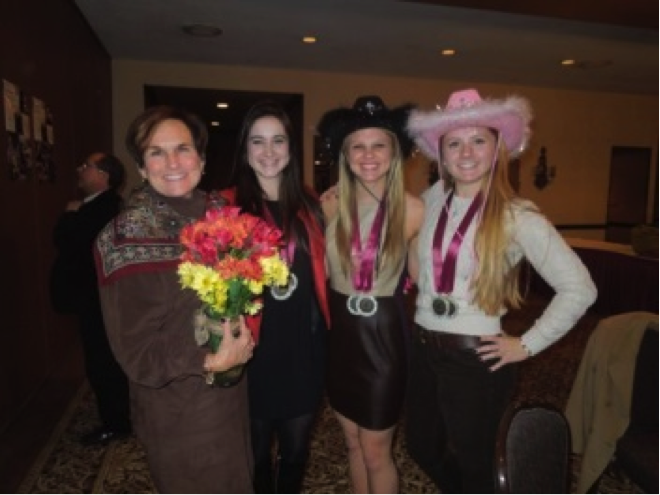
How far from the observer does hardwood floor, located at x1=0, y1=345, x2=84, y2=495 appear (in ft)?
10.1

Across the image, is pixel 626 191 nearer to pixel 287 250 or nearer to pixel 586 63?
pixel 586 63

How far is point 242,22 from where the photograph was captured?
5789mm

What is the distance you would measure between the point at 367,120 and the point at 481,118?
50cm

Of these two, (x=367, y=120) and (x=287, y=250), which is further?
(x=367, y=120)

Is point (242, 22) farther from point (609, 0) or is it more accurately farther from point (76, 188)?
point (609, 0)

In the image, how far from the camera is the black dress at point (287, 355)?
2.07m

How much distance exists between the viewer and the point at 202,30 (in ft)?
20.0

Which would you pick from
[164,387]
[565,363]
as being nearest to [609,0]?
[565,363]

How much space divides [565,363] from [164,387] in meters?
4.35

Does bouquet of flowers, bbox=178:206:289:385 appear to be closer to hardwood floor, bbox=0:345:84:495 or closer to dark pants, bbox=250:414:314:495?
dark pants, bbox=250:414:314:495

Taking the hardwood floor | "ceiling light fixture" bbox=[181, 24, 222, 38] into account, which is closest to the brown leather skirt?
the hardwood floor

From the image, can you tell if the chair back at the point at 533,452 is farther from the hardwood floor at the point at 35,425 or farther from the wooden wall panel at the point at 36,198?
the wooden wall panel at the point at 36,198

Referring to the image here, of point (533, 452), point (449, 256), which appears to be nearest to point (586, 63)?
point (449, 256)

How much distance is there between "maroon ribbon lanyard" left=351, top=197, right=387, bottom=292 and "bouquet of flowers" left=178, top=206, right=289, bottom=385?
75cm
